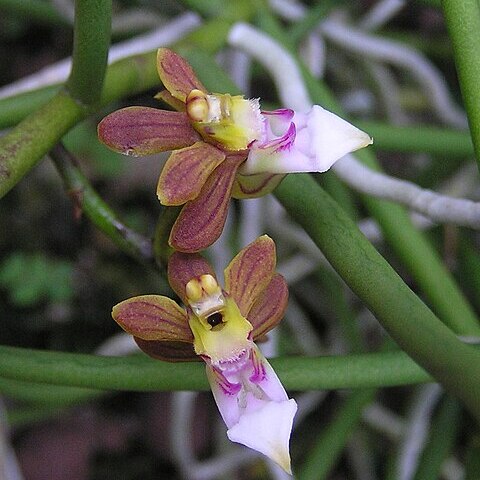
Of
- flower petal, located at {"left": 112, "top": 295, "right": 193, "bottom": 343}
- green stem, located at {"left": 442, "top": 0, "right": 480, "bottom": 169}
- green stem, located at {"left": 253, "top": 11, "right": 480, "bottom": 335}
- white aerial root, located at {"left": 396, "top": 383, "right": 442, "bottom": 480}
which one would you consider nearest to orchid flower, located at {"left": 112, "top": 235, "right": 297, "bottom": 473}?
flower petal, located at {"left": 112, "top": 295, "right": 193, "bottom": 343}

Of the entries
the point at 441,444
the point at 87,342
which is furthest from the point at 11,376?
the point at 87,342

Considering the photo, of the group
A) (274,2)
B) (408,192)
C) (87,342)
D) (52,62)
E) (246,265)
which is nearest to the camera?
(246,265)

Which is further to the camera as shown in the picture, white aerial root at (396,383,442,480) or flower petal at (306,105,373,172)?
white aerial root at (396,383,442,480)

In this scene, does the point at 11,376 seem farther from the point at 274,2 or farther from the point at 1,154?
the point at 274,2

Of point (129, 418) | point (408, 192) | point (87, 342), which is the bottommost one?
point (129, 418)

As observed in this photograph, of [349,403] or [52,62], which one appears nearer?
[349,403]

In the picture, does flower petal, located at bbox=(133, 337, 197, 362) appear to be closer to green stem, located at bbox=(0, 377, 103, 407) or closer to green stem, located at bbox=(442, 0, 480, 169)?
green stem, located at bbox=(442, 0, 480, 169)

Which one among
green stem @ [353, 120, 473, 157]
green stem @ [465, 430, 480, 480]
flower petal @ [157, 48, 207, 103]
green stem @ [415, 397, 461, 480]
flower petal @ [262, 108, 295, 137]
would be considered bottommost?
green stem @ [415, 397, 461, 480]
